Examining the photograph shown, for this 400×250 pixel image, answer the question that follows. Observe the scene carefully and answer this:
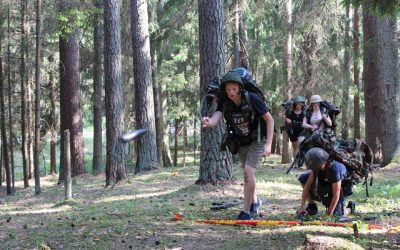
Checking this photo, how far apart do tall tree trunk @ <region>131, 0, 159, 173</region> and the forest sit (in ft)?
0.11

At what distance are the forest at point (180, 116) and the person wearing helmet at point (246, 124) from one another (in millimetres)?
392

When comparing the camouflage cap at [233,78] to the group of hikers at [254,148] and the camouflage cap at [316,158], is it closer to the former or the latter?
the group of hikers at [254,148]

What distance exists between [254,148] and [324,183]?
105cm

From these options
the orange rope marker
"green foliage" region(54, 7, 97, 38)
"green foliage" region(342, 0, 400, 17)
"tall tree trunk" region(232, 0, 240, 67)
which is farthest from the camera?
"tall tree trunk" region(232, 0, 240, 67)

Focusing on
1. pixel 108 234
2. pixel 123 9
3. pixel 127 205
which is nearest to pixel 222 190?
pixel 127 205

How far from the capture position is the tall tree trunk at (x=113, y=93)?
41.2ft

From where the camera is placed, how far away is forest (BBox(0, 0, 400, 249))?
19.6ft

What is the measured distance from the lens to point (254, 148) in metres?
6.33

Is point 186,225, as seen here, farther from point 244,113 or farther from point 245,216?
point 244,113

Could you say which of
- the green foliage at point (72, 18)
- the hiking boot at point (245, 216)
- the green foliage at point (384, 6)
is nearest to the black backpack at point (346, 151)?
the hiking boot at point (245, 216)

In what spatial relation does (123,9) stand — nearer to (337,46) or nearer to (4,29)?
(4,29)

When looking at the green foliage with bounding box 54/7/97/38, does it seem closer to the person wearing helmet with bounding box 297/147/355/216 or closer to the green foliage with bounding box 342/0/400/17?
the green foliage with bounding box 342/0/400/17

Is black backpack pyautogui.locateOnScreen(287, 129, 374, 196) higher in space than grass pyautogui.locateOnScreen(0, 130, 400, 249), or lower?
higher

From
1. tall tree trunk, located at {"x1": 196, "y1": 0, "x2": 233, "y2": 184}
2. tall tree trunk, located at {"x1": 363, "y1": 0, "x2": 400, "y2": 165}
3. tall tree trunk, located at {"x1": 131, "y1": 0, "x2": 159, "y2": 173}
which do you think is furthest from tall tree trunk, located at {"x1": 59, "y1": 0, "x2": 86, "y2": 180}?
tall tree trunk, located at {"x1": 363, "y1": 0, "x2": 400, "y2": 165}
